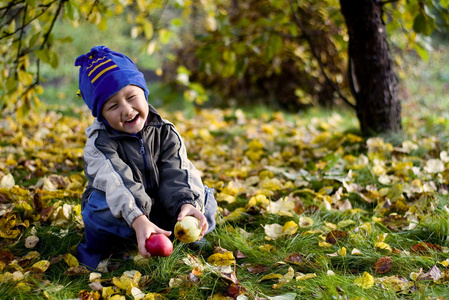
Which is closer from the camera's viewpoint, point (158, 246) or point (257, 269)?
point (158, 246)

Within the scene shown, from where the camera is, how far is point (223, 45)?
339 cm

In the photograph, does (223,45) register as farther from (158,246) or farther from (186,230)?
(158,246)

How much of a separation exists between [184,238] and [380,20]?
2458 mm

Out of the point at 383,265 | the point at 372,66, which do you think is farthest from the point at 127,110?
the point at 372,66

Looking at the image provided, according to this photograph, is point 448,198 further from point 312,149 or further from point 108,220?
point 108,220

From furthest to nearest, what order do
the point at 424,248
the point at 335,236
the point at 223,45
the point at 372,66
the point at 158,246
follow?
the point at 223,45
the point at 372,66
the point at 335,236
the point at 424,248
the point at 158,246

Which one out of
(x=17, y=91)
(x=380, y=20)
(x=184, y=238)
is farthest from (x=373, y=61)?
(x=17, y=91)

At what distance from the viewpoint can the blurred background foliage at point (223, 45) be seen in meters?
2.55

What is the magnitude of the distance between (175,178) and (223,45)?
1903 mm

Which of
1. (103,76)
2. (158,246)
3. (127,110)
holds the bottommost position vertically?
(158,246)

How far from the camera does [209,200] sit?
1861 mm

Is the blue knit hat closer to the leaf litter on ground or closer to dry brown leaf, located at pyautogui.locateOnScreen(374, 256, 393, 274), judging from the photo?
the leaf litter on ground

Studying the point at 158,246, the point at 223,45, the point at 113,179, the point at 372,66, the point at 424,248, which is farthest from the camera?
the point at 223,45

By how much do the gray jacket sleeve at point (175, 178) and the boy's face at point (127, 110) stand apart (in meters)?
0.19
